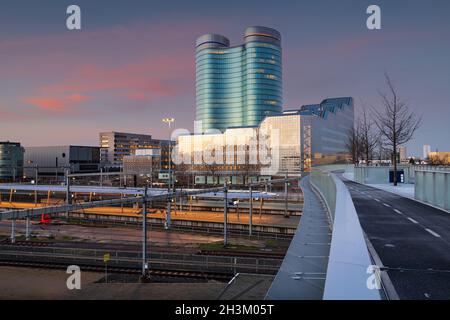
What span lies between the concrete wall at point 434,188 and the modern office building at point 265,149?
81.7 m

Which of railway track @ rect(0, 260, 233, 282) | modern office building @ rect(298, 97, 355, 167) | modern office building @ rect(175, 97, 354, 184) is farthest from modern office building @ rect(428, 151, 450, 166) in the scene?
railway track @ rect(0, 260, 233, 282)

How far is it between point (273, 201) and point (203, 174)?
59.1 m

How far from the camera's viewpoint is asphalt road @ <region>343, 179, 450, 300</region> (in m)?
5.96

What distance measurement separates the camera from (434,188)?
18.3 meters

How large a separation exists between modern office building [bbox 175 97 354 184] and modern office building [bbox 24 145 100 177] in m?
43.1

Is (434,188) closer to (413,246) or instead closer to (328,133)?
(413,246)

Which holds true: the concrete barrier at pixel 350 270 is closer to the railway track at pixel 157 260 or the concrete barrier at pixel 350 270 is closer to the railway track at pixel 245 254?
Answer: the railway track at pixel 157 260

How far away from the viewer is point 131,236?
4081 centimetres

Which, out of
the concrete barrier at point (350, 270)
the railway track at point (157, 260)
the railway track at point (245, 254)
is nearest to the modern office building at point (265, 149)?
the railway track at point (245, 254)

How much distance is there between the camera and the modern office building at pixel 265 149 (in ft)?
367

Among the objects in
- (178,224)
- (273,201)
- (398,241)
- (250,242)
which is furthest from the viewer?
(273,201)

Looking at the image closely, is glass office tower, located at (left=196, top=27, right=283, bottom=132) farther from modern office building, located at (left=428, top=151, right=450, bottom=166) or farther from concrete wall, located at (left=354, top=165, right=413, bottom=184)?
concrete wall, located at (left=354, top=165, right=413, bottom=184)
